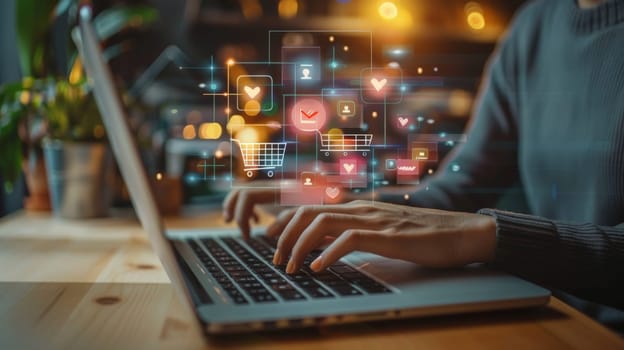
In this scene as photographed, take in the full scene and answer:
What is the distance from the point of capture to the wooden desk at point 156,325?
349 mm

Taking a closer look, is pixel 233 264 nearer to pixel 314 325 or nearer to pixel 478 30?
pixel 314 325

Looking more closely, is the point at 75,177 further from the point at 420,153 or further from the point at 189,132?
the point at 420,153

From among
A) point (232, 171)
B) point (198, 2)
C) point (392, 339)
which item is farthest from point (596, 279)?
point (198, 2)

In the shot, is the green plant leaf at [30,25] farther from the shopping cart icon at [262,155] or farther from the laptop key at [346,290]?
the laptop key at [346,290]

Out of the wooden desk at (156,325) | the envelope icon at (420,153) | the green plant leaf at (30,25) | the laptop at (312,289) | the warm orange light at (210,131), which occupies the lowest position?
the wooden desk at (156,325)

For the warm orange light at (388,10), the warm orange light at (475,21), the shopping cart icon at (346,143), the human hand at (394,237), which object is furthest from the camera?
the warm orange light at (475,21)

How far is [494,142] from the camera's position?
97cm

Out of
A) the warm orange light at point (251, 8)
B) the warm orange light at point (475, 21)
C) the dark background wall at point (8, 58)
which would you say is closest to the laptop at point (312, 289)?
the dark background wall at point (8, 58)

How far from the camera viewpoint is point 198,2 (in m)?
1.55

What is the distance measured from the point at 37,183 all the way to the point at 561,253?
0.92 m

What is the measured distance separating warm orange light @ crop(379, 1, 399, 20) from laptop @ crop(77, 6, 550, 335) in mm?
1204

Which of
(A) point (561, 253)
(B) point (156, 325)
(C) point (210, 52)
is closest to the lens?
(B) point (156, 325)

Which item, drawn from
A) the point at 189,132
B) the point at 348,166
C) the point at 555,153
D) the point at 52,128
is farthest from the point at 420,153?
the point at 52,128

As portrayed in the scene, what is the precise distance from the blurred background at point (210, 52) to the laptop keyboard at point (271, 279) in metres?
0.15
